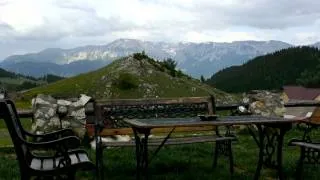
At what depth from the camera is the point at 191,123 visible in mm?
5816

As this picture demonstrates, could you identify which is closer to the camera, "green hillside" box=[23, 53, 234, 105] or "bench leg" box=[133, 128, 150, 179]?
"bench leg" box=[133, 128, 150, 179]

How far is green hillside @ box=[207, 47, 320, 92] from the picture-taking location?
370 ft

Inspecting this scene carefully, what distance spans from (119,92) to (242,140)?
21.6 meters

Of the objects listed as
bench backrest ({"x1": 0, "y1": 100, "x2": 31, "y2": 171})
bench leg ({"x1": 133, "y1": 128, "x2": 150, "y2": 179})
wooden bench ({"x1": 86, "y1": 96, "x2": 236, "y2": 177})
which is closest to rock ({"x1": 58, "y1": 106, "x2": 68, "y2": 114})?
wooden bench ({"x1": 86, "y1": 96, "x2": 236, "y2": 177})

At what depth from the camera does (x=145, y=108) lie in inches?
303

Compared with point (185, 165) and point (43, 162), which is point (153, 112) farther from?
point (43, 162)

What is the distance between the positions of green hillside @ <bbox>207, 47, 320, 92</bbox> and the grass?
96409 mm

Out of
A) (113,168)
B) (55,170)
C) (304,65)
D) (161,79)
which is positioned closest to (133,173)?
(113,168)

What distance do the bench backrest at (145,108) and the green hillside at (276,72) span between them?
9731 centimetres

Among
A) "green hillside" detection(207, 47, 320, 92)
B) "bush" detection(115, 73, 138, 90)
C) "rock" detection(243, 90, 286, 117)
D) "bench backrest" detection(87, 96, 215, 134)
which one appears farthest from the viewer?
"green hillside" detection(207, 47, 320, 92)

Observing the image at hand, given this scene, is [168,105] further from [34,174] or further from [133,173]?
[34,174]

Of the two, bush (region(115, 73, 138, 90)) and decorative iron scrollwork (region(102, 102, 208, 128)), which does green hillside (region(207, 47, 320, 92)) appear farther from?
decorative iron scrollwork (region(102, 102, 208, 128))

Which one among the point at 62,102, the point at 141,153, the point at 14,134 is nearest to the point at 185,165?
the point at 141,153

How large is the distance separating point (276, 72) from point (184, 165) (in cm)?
11183
